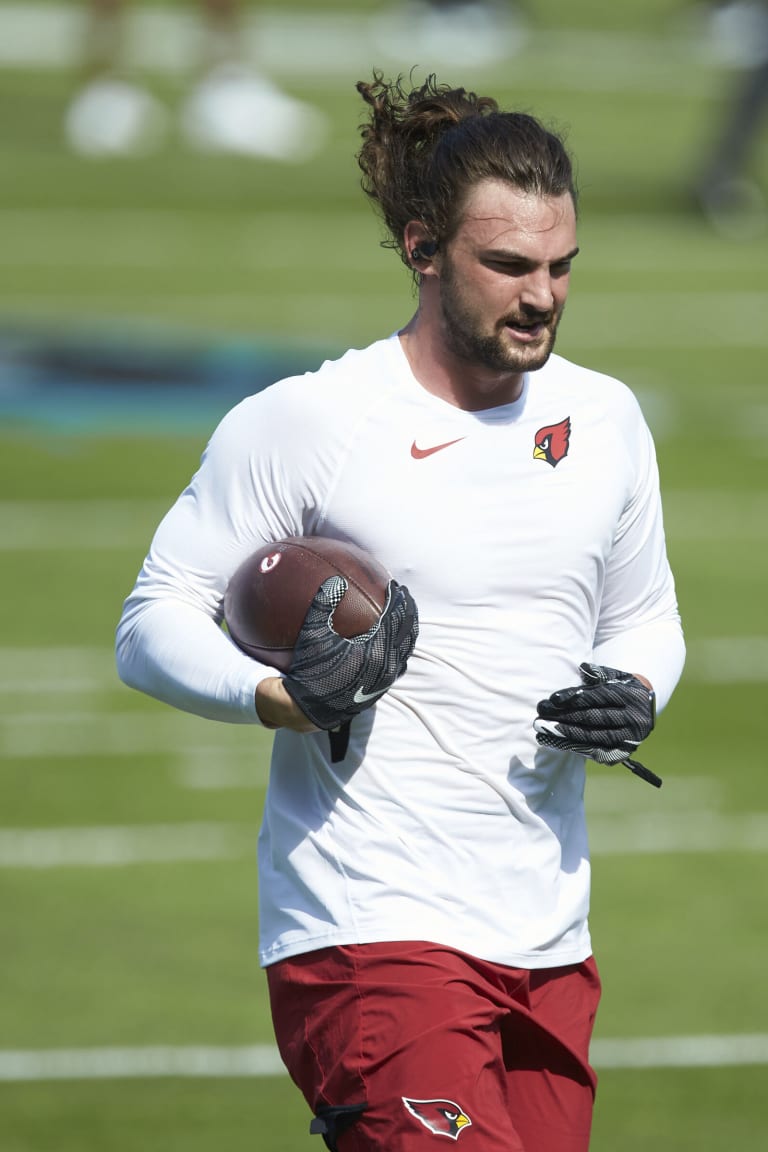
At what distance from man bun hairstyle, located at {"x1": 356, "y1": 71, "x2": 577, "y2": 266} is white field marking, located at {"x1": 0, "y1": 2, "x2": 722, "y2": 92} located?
74.6ft

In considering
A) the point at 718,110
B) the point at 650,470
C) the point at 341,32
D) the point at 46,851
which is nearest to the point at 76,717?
the point at 46,851

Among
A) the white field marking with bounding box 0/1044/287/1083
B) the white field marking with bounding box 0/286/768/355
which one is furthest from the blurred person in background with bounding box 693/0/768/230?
the white field marking with bounding box 0/1044/287/1083

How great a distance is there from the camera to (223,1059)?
572 centimetres

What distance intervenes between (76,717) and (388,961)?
551 cm

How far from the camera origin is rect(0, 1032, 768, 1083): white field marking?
221 inches

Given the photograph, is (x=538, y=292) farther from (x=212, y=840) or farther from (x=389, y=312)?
(x=389, y=312)

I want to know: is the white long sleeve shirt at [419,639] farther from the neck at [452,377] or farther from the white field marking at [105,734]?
the white field marking at [105,734]

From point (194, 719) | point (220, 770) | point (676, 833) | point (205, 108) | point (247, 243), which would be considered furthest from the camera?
point (205, 108)

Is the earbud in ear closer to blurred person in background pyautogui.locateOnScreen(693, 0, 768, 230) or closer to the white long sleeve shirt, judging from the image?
the white long sleeve shirt

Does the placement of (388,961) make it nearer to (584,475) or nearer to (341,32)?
(584,475)

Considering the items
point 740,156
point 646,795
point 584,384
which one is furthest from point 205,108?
point 584,384

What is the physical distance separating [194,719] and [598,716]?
569cm

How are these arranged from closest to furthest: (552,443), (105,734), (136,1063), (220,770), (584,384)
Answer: (552,443)
(584,384)
(136,1063)
(220,770)
(105,734)

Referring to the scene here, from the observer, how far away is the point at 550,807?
3598 millimetres
